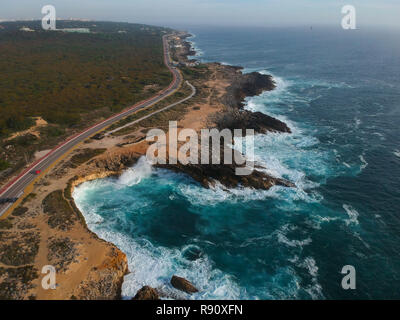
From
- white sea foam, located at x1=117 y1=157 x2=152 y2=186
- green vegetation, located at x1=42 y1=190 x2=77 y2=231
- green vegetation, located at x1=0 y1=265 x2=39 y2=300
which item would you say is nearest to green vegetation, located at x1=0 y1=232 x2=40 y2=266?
green vegetation, located at x1=0 y1=265 x2=39 y2=300

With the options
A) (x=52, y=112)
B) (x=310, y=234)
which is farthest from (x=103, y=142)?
(x=310, y=234)

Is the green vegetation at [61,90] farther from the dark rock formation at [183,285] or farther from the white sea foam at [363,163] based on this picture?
the white sea foam at [363,163]

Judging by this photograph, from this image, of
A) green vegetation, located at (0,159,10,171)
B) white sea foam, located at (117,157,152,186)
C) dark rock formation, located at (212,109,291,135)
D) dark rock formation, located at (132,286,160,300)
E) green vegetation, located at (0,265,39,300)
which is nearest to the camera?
green vegetation, located at (0,265,39,300)

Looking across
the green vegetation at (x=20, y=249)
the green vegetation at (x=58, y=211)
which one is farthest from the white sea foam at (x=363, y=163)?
the green vegetation at (x=20, y=249)

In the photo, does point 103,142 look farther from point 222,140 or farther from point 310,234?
point 310,234

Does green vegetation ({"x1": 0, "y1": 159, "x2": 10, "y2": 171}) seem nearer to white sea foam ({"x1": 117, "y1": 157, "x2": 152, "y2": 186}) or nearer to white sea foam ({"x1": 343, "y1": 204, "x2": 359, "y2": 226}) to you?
white sea foam ({"x1": 117, "y1": 157, "x2": 152, "y2": 186})

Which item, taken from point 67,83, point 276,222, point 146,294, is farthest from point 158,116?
point 146,294
